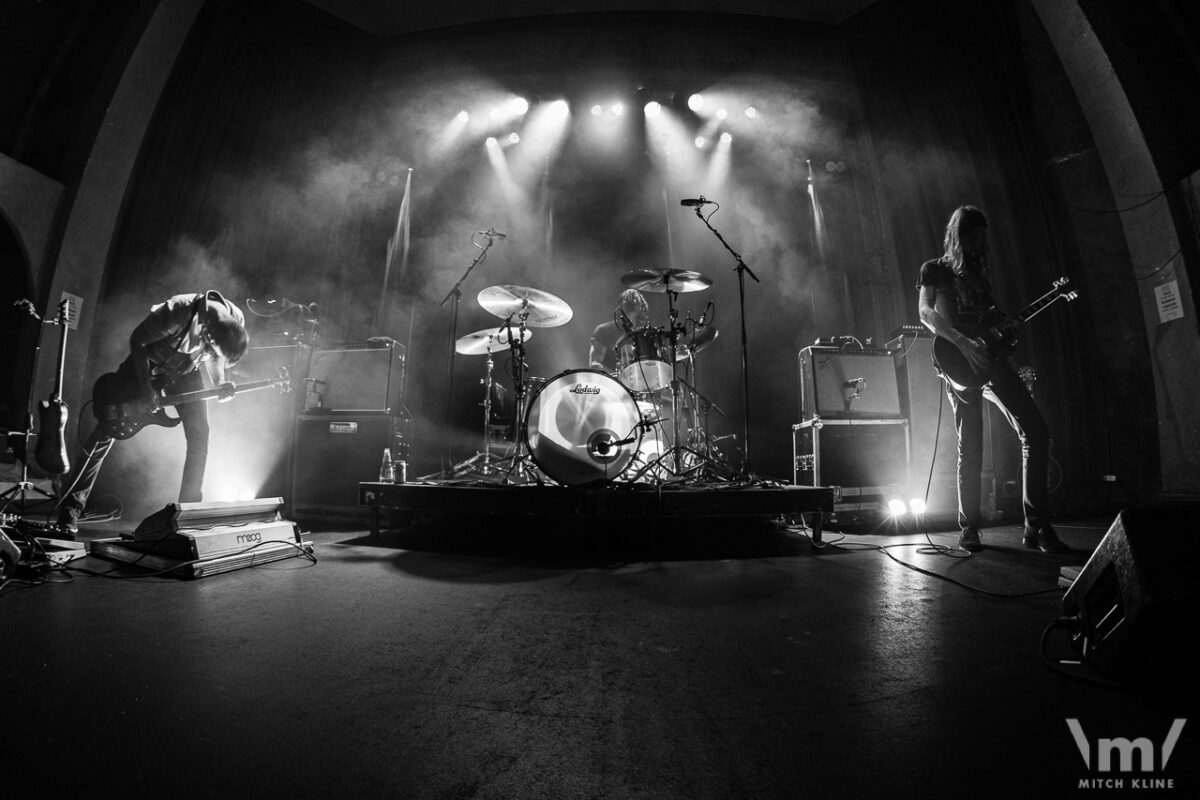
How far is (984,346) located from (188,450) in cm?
619

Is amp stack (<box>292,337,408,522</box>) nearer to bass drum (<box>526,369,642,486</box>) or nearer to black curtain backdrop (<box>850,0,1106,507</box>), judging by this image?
bass drum (<box>526,369,642,486</box>)

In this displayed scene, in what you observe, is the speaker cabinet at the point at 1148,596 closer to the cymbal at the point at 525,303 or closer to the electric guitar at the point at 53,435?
the cymbal at the point at 525,303

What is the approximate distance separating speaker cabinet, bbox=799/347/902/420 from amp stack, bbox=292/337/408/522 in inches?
168

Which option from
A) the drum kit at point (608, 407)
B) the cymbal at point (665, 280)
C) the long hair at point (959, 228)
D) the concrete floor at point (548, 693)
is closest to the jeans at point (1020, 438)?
the long hair at point (959, 228)

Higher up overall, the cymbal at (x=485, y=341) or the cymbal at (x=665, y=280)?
the cymbal at (x=665, y=280)

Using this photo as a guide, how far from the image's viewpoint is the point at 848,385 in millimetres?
4711

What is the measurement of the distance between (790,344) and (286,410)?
22.5ft

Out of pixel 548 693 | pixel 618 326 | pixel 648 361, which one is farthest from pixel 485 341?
pixel 548 693

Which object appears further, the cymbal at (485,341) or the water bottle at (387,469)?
the cymbal at (485,341)

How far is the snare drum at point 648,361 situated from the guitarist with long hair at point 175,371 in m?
3.63

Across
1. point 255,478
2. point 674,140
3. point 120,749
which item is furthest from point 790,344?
point 120,749

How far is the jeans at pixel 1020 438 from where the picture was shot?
3.21m

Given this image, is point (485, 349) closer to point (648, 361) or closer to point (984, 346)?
point (648, 361)

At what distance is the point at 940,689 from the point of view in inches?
48.4
